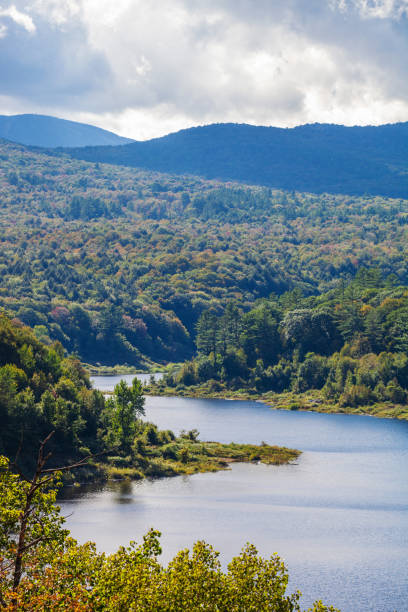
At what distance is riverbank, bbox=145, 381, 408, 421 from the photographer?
154 metres

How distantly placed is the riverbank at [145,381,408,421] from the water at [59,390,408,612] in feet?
112

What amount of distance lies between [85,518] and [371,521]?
28847mm

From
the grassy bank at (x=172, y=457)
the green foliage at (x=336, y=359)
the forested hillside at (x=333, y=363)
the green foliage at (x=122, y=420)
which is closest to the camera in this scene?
the grassy bank at (x=172, y=457)

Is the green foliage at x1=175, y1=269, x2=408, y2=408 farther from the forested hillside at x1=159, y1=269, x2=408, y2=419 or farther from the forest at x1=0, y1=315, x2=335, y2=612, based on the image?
the forest at x1=0, y1=315, x2=335, y2=612

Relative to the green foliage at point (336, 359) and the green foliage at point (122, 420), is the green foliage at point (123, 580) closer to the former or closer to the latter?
the green foliage at point (122, 420)

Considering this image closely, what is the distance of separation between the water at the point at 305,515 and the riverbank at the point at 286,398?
112 feet

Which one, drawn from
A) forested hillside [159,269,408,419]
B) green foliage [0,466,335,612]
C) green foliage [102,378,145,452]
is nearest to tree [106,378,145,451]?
green foliage [102,378,145,452]

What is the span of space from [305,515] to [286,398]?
334 ft

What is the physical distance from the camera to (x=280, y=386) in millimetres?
187000

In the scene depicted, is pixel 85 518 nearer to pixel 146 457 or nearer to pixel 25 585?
pixel 146 457

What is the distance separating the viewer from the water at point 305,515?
56.0 meters

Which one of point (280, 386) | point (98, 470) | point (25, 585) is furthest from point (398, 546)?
point (280, 386)

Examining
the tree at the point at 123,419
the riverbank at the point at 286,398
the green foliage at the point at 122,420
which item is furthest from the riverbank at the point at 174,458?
the riverbank at the point at 286,398

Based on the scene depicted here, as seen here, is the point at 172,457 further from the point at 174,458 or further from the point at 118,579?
the point at 118,579
